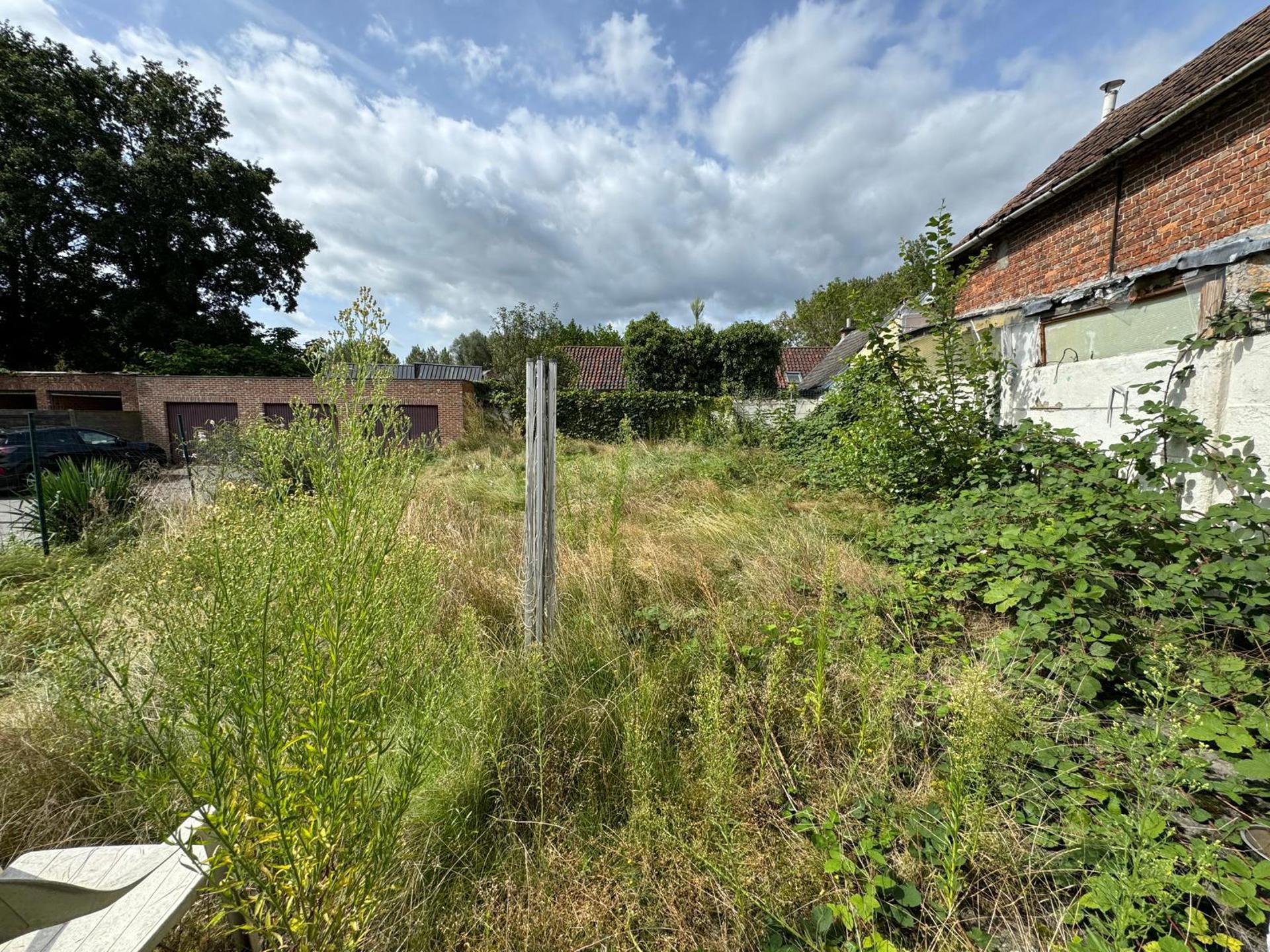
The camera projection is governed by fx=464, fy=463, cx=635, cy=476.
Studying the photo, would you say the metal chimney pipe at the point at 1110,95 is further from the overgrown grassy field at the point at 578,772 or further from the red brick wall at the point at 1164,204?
the overgrown grassy field at the point at 578,772

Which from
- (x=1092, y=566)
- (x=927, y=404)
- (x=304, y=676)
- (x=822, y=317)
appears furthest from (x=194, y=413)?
(x=822, y=317)

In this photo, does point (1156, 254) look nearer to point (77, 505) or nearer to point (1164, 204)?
point (1164, 204)

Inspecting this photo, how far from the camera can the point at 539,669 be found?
6.79 feet

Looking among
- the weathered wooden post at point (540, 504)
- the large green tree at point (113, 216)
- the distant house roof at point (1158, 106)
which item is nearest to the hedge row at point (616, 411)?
the distant house roof at point (1158, 106)

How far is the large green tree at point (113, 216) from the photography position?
17.7m

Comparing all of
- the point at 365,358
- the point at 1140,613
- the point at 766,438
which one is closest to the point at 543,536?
the point at 365,358

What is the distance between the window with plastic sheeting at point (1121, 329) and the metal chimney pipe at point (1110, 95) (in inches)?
195

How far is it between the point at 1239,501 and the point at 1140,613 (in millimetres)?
899

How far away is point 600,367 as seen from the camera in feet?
83.3

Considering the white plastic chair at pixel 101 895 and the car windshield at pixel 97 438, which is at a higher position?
the car windshield at pixel 97 438

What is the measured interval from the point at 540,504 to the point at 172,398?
1883 centimetres

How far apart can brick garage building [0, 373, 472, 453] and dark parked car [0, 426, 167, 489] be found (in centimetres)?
390

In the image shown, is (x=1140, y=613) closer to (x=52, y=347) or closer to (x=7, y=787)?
(x=7, y=787)

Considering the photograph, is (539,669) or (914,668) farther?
(914,668)
